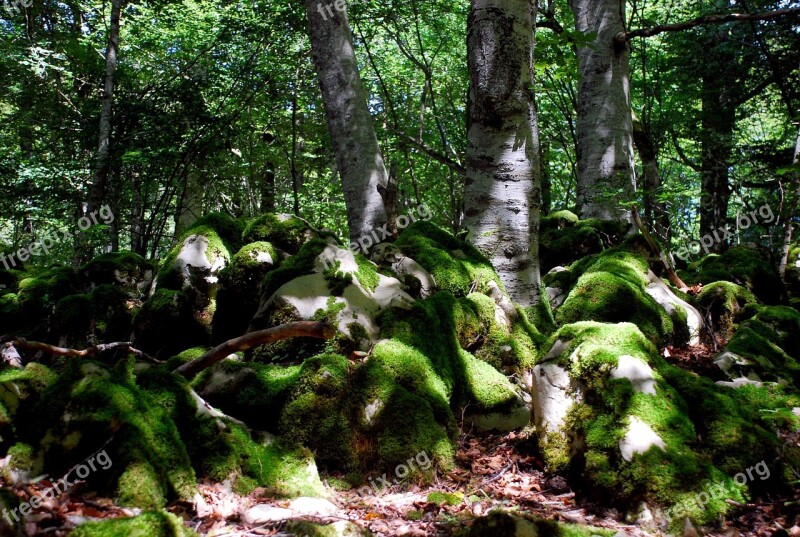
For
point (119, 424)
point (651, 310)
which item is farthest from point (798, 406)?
point (119, 424)

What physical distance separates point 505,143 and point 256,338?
303 cm

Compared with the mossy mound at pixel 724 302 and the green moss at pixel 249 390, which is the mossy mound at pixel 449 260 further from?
the mossy mound at pixel 724 302

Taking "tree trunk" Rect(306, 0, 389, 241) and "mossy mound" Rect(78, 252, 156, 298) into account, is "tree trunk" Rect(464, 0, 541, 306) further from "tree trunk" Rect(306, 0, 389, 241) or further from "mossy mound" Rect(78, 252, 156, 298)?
"mossy mound" Rect(78, 252, 156, 298)

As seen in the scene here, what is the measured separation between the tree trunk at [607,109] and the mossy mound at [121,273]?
6253mm

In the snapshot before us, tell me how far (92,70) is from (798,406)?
13559 millimetres

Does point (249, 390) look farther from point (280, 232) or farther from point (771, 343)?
point (771, 343)

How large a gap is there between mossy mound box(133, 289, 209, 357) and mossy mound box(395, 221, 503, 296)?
81.9 inches

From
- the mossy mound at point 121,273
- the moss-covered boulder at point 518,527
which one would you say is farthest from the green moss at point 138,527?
the mossy mound at point 121,273

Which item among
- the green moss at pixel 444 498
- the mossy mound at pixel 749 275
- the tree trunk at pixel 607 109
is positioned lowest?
the green moss at pixel 444 498

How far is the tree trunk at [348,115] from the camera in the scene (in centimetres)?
708

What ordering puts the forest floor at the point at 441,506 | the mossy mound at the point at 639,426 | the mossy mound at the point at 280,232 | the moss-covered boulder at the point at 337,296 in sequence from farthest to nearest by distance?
the mossy mound at the point at 280,232 < the moss-covered boulder at the point at 337,296 < the mossy mound at the point at 639,426 < the forest floor at the point at 441,506

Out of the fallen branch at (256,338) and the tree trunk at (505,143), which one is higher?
the tree trunk at (505,143)

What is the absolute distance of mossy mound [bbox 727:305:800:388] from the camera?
4.20 meters

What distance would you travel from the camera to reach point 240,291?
4.41m
